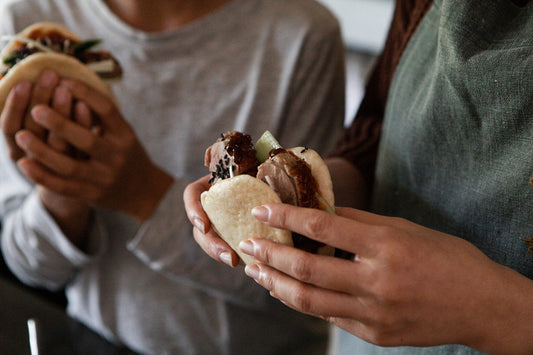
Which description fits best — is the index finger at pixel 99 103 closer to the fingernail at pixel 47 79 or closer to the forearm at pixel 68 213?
the fingernail at pixel 47 79

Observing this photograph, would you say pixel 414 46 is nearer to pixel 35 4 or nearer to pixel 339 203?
pixel 339 203

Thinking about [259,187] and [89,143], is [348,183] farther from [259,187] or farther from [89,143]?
[89,143]

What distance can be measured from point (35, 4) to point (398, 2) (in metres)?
1.11

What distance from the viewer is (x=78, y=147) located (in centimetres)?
101

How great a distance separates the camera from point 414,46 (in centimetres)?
Answer: 81

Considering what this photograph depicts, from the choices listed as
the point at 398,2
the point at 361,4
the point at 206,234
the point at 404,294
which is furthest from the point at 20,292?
the point at 361,4

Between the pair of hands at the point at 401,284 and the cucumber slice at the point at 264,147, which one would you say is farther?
the cucumber slice at the point at 264,147

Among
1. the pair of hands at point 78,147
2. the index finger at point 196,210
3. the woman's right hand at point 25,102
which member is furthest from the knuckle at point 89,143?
the index finger at point 196,210

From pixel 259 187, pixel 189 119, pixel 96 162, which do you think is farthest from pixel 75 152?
pixel 259 187

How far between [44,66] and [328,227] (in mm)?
831

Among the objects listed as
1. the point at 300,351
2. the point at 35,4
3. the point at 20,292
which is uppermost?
the point at 35,4

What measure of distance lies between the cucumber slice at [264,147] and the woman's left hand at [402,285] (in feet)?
0.46

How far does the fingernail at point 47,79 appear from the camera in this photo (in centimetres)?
98

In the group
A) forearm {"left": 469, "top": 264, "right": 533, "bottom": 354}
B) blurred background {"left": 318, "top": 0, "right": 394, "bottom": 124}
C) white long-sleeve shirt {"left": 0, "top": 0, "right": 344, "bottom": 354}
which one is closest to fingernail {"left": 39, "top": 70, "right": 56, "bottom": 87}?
white long-sleeve shirt {"left": 0, "top": 0, "right": 344, "bottom": 354}
